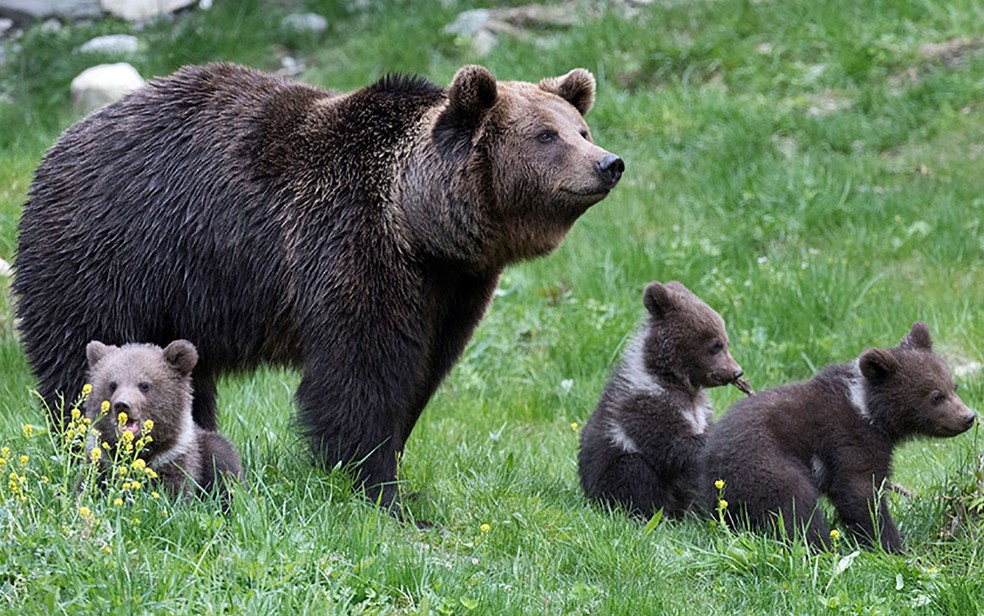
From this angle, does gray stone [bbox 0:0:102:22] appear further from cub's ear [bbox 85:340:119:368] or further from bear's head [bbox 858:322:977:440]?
bear's head [bbox 858:322:977:440]

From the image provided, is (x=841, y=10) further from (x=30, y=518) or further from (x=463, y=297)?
(x=30, y=518)

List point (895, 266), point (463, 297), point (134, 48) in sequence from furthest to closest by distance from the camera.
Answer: point (134, 48) < point (895, 266) < point (463, 297)

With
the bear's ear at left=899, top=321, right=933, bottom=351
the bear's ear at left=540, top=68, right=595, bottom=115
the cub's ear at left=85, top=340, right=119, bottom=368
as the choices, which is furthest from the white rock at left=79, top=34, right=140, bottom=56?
the bear's ear at left=899, top=321, right=933, bottom=351

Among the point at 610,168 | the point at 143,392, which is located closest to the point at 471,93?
the point at 610,168

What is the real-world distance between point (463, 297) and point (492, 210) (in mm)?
502

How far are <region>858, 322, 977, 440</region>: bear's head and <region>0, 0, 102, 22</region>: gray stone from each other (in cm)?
1171

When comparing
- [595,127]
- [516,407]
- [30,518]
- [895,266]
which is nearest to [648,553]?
[30,518]

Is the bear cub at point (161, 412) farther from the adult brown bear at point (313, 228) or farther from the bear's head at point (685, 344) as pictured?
the bear's head at point (685, 344)

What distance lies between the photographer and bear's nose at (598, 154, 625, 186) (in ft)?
19.4

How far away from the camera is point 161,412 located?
5336mm

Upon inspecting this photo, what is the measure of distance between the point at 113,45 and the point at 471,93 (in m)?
9.14

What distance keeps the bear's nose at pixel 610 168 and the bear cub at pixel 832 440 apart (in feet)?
3.89

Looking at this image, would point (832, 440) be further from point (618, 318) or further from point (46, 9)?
point (46, 9)

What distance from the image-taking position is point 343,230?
6.01 metres
